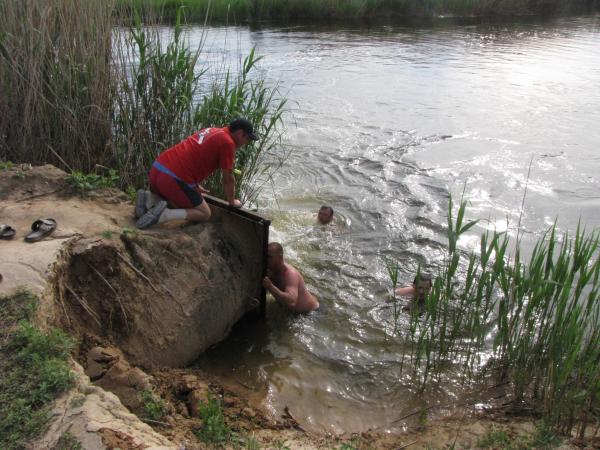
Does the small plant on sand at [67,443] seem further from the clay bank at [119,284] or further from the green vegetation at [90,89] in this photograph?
the green vegetation at [90,89]

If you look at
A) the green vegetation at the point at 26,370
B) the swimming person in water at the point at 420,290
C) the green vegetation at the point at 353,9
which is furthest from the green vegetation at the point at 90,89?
the green vegetation at the point at 353,9

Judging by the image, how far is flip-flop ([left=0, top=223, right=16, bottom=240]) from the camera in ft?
14.2

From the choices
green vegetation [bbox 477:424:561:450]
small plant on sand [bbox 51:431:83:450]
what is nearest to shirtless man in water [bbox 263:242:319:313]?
green vegetation [bbox 477:424:561:450]

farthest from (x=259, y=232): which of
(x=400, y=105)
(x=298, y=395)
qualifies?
(x=400, y=105)

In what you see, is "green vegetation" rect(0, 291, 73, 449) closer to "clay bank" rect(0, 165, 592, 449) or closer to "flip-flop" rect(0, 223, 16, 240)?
"clay bank" rect(0, 165, 592, 449)

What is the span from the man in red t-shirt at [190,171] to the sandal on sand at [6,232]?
1.10m

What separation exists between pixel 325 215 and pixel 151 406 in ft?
15.9

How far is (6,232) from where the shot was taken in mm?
4367

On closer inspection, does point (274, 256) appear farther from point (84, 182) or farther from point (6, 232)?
point (6, 232)

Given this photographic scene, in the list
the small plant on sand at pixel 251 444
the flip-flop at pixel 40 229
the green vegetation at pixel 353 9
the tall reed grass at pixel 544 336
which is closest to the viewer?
the small plant on sand at pixel 251 444

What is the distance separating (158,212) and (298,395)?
7.03ft

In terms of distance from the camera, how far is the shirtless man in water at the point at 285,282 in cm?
562

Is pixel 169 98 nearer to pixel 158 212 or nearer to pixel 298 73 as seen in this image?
pixel 158 212

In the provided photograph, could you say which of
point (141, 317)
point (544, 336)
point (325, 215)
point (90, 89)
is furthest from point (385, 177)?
point (141, 317)
